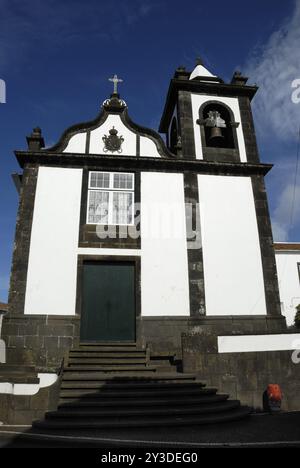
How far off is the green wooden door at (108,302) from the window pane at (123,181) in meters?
2.39

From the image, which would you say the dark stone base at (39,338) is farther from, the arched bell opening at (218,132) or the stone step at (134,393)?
the arched bell opening at (218,132)

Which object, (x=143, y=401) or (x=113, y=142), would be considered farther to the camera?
(x=113, y=142)

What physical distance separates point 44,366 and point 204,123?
8.88 metres

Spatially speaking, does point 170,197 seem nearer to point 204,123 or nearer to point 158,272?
point 158,272

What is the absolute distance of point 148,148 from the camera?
11.4 meters

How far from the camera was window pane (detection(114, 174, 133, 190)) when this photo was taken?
35.6 ft

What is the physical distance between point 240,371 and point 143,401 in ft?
7.80

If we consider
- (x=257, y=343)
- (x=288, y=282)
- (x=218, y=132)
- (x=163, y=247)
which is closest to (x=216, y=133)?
(x=218, y=132)

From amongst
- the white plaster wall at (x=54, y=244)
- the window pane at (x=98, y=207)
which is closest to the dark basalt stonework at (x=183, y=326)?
the white plaster wall at (x=54, y=244)

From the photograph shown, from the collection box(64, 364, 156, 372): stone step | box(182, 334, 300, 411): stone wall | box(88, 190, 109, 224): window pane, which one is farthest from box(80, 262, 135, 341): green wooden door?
box(182, 334, 300, 411): stone wall

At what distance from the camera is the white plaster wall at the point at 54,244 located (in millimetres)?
9258

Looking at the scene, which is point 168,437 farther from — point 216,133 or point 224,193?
point 216,133

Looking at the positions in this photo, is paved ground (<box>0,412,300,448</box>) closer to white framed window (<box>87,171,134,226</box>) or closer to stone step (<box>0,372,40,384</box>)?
stone step (<box>0,372,40,384</box>)
